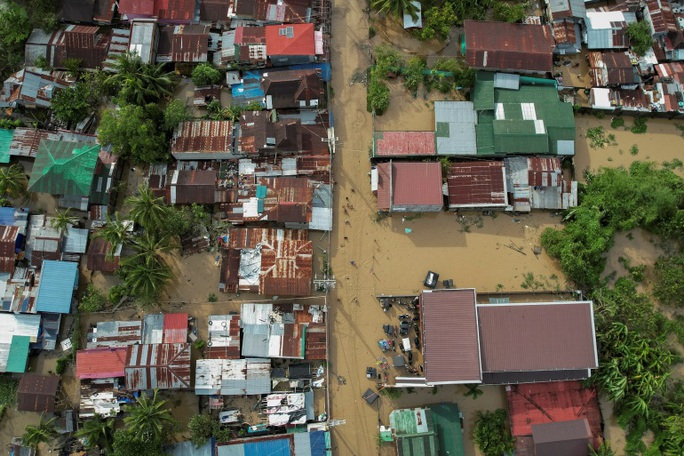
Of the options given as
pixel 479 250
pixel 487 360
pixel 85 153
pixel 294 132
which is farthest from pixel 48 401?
pixel 479 250

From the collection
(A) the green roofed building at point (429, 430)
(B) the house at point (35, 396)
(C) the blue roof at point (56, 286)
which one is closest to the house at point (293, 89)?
(C) the blue roof at point (56, 286)

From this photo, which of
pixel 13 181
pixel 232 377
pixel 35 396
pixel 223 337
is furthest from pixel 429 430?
pixel 13 181

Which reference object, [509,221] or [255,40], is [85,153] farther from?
[509,221]

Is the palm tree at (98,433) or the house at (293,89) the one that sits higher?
the house at (293,89)

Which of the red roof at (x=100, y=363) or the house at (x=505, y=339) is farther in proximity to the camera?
the red roof at (x=100, y=363)

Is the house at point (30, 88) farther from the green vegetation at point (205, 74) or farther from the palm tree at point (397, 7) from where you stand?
the palm tree at point (397, 7)

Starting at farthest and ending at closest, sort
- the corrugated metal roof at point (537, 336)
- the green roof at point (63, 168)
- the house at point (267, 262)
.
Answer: the green roof at point (63, 168), the house at point (267, 262), the corrugated metal roof at point (537, 336)
